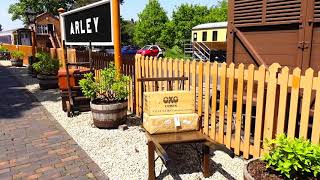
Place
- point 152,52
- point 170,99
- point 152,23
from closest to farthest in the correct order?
point 170,99 < point 152,52 < point 152,23

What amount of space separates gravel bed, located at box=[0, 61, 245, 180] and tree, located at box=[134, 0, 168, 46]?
4497cm

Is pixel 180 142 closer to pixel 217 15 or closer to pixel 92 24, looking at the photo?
pixel 92 24

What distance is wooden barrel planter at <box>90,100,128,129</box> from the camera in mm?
6472

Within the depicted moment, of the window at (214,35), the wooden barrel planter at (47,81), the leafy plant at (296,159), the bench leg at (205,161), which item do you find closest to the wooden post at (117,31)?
the bench leg at (205,161)

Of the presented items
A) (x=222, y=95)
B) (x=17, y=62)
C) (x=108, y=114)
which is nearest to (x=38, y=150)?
(x=108, y=114)

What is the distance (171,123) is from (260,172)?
1.78 m

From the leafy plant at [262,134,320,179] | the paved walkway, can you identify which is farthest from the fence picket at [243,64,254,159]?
the paved walkway

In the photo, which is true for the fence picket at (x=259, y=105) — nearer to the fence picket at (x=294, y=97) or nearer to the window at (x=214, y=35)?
the fence picket at (x=294, y=97)

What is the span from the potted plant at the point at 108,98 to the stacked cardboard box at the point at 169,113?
173 cm

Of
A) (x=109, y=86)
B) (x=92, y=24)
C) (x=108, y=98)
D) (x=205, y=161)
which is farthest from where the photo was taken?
(x=92, y=24)

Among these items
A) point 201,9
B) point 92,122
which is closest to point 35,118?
point 92,122

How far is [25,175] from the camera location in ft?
15.0

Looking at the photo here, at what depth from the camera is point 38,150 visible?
5543 mm

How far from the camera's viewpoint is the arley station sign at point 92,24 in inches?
280
